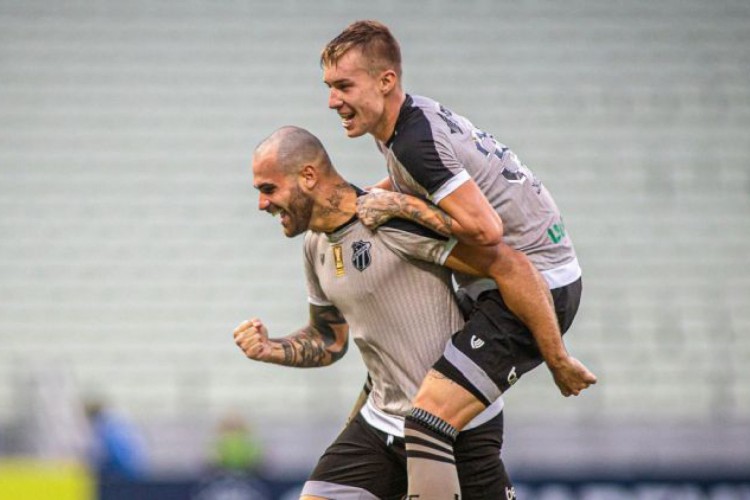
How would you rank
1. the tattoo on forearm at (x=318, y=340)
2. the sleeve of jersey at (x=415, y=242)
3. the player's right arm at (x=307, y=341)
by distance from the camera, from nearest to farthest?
the sleeve of jersey at (x=415, y=242) < the player's right arm at (x=307, y=341) < the tattoo on forearm at (x=318, y=340)

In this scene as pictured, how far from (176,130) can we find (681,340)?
223 inches

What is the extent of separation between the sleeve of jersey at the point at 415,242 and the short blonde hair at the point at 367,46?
1.84ft

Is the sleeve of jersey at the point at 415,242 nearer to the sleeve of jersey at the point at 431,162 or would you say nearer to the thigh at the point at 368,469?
the sleeve of jersey at the point at 431,162

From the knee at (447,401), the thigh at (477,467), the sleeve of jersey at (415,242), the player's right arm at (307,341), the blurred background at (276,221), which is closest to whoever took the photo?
the knee at (447,401)

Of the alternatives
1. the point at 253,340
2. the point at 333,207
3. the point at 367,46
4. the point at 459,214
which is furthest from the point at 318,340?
the point at 367,46

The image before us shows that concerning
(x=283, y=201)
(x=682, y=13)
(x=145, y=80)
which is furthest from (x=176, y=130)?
(x=283, y=201)

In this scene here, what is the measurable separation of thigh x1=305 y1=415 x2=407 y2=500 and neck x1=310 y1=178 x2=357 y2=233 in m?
0.82

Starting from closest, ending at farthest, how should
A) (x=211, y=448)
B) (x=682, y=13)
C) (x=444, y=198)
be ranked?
1. (x=444, y=198)
2. (x=211, y=448)
3. (x=682, y=13)

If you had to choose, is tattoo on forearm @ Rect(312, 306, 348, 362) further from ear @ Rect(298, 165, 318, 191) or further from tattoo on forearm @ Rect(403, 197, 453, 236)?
tattoo on forearm @ Rect(403, 197, 453, 236)

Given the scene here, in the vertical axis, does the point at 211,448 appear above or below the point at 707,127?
below

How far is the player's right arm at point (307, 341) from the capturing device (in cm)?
512

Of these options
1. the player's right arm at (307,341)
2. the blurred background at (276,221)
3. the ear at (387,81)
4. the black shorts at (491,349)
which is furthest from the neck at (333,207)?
the blurred background at (276,221)

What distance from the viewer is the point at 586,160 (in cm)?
1422

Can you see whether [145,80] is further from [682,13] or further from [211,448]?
[682,13]
